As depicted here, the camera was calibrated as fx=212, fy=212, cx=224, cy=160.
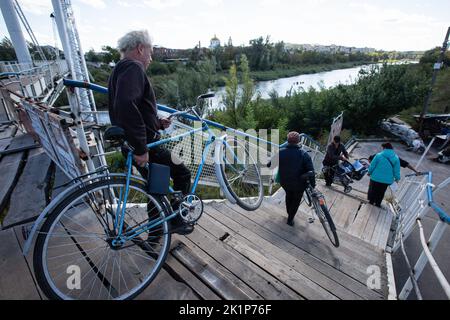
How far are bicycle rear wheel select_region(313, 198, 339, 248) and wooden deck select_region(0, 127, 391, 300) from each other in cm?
15

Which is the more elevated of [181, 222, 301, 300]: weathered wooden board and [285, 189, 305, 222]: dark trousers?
[181, 222, 301, 300]: weathered wooden board

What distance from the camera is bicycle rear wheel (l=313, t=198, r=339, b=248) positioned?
9.40 feet

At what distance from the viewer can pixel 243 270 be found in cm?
188

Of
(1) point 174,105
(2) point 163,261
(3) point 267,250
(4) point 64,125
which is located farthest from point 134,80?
(1) point 174,105

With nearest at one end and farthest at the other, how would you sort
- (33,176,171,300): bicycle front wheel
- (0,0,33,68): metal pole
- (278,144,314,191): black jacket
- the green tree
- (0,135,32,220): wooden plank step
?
1. (33,176,171,300): bicycle front wheel
2. (0,135,32,220): wooden plank step
3. (278,144,314,191): black jacket
4. (0,0,33,68): metal pole
5. the green tree

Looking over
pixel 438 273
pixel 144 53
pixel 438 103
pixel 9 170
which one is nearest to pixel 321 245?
pixel 438 273

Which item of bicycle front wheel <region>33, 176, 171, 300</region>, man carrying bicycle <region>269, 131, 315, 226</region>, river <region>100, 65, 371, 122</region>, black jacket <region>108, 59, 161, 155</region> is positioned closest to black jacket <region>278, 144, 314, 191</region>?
man carrying bicycle <region>269, 131, 315, 226</region>

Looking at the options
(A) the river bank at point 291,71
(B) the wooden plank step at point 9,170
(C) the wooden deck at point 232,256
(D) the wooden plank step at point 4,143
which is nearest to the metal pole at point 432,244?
(C) the wooden deck at point 232,256

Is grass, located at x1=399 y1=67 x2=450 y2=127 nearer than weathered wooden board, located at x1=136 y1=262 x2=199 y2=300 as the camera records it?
No

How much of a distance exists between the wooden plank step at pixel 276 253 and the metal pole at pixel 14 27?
12429mm

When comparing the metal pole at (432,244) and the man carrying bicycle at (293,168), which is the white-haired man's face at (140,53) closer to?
the man carrying bicycle at (293,168)

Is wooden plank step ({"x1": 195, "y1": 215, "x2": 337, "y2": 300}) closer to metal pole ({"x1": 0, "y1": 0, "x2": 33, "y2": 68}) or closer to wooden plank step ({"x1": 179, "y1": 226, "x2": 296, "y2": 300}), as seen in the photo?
wooden plank step ({"x1": 179, "y1": 226, "x2": 296, "y2": 300})

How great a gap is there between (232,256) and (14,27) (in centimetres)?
1324
